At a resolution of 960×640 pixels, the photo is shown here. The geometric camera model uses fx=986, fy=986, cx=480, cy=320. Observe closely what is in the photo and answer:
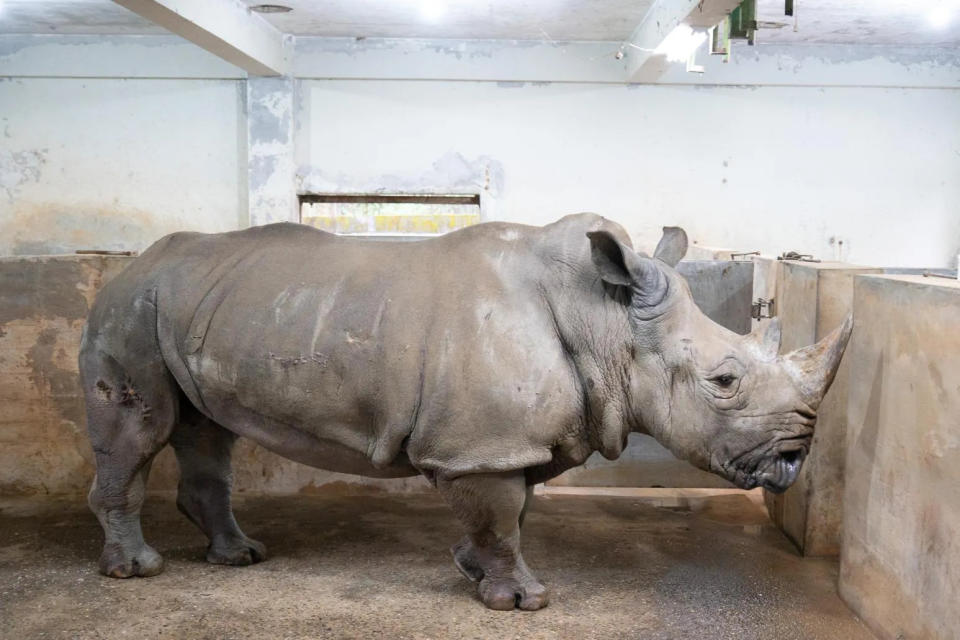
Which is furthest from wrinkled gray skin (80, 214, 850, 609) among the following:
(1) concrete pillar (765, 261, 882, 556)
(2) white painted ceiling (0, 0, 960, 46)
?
(2) white painted ceiling (0, 0, 960, 46)

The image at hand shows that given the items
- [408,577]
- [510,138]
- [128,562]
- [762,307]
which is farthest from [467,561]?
[510,138]

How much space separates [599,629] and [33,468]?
3.56 m

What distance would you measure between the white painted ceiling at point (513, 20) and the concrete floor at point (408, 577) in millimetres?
4368

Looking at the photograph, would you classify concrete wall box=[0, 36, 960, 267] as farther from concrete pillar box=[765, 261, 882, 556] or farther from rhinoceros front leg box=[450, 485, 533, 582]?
rhinoceros front leg box=[450, 485, 533, 582]

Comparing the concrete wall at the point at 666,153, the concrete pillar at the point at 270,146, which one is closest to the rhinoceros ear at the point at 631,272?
the concrete wall at the point at 666,153

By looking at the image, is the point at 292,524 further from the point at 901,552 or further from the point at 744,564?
the point at 901,552

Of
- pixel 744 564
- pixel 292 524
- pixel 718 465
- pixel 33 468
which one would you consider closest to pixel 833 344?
pixel 718 465

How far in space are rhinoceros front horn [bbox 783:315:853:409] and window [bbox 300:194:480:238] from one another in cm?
608

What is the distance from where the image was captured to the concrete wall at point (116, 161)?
962cm

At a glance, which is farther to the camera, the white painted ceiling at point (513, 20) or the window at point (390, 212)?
the window at point (390, 212)

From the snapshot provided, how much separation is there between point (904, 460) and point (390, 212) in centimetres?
667

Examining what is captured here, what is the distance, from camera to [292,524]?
207 inches

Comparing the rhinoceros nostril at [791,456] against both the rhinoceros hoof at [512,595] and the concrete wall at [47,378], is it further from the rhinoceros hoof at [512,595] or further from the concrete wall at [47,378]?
the concrete wall at [47,378]

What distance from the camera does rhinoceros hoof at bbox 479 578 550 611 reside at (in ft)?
13.3
